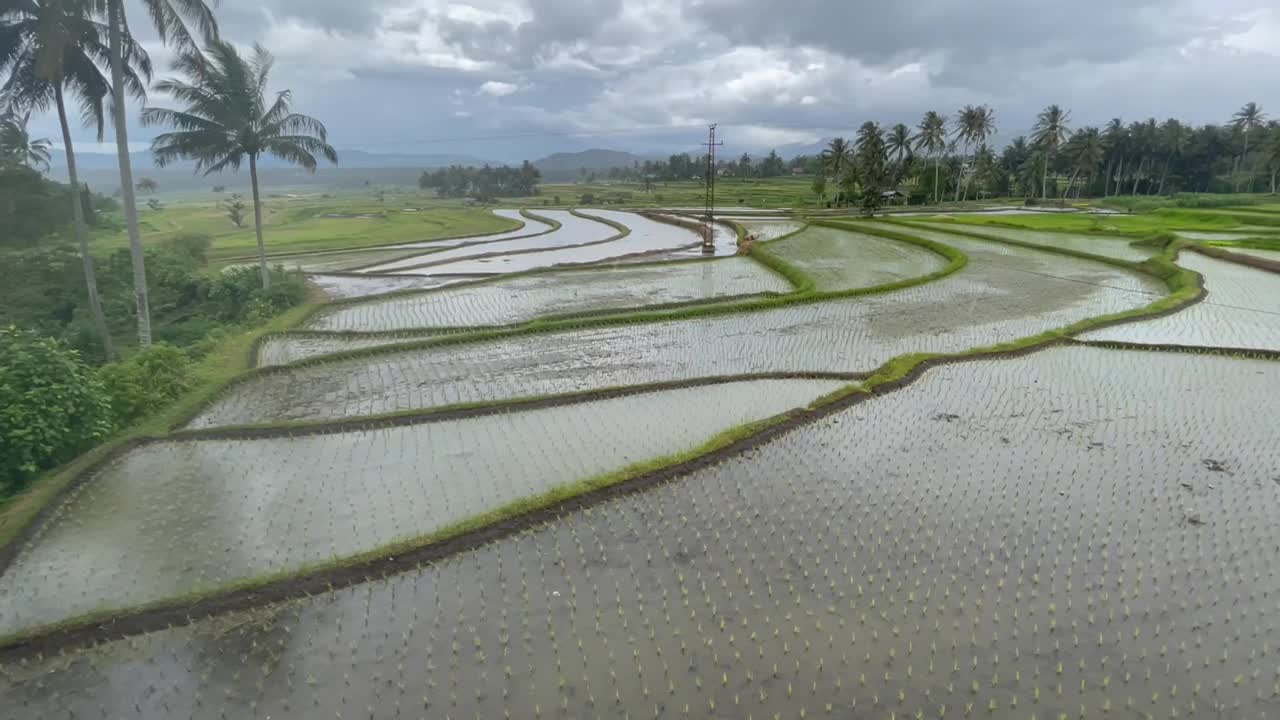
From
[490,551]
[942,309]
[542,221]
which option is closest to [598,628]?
[490,551]

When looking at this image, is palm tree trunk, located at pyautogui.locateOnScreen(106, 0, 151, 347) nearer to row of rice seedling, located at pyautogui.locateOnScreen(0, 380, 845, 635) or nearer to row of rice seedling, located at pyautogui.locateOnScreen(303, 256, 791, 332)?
row of rice seedling, located at pyautogui.locateOnScreen(303, 256, 791, 332)

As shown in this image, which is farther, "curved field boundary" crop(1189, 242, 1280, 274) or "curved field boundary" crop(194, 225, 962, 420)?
"curved field boundary" crop(1189, 242, 1280, 274)

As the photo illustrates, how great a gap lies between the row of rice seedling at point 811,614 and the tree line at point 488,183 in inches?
2537

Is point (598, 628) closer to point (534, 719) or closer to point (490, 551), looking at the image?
point (534, 719)

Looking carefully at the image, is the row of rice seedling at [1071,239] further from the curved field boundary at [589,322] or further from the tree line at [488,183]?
the tree line at [488,183]

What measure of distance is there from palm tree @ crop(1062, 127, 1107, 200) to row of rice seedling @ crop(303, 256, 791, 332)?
41047 mm

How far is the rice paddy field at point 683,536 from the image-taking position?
168 inches

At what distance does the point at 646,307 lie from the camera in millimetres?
15055

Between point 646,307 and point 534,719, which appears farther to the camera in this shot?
point 646,307

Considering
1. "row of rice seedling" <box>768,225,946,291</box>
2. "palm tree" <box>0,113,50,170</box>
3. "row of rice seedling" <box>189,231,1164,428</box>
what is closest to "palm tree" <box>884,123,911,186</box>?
"row of rice seedling" <box>768,225,946,291</box>

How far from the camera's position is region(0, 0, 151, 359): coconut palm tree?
10508mm

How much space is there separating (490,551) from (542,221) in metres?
34.7

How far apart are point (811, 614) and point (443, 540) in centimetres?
314

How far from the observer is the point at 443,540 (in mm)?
5832
